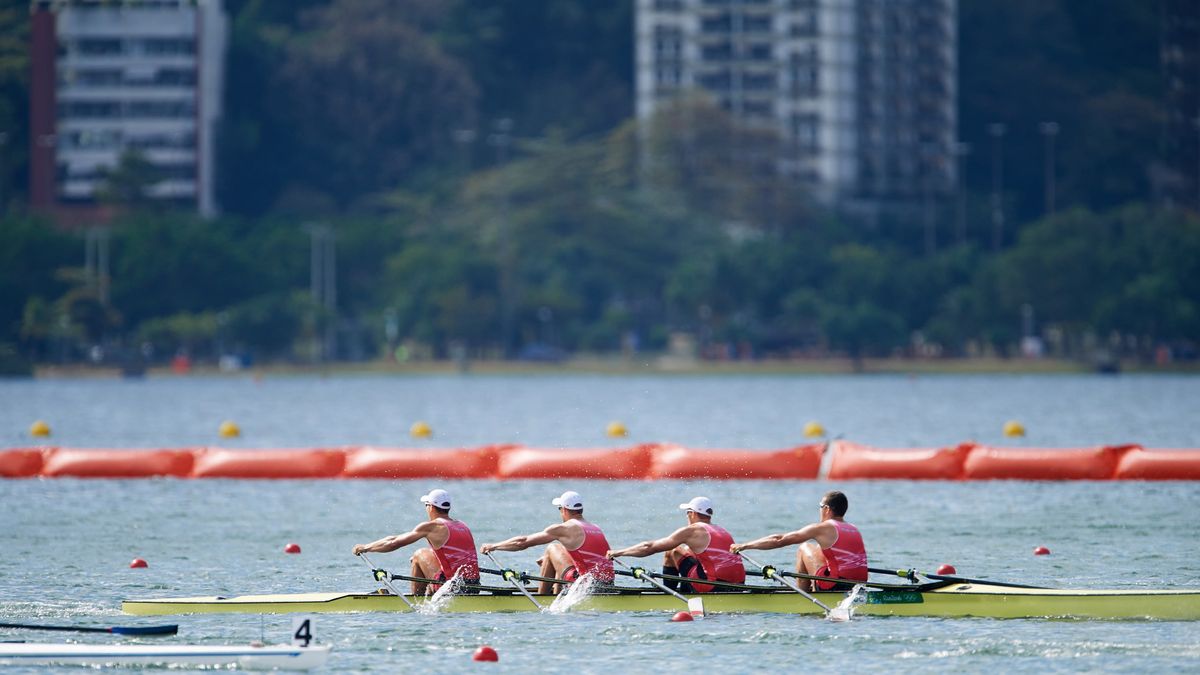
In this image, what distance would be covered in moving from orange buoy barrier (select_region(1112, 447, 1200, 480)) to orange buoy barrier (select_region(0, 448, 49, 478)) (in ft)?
74.4

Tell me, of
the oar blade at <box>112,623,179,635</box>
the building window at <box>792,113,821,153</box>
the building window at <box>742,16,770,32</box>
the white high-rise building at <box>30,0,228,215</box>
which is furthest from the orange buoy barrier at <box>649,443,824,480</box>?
the building window at <box>742,16,770,32</box>

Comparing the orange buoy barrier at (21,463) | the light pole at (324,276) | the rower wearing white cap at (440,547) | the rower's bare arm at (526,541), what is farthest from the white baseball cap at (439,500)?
the light pole at (324,276)

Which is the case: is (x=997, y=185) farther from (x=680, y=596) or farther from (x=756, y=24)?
(x=680, y=596)

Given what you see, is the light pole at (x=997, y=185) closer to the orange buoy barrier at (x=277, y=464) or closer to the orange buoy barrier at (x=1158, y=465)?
the orange buoy barrier at (x=1158, y=465)

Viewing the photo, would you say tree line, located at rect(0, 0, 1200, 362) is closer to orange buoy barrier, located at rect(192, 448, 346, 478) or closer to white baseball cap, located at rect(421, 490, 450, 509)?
orange buoy barrier, located at rect(192, 448, 346, 478)

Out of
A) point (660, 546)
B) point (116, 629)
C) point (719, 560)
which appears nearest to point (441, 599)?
point (660, 546)

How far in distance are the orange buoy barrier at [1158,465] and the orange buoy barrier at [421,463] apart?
12.9m

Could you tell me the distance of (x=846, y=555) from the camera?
28.1 m

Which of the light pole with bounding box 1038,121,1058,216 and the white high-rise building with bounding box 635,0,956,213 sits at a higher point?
the white high-rise building with bounding box 635,0,956,213

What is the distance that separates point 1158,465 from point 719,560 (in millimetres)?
18942

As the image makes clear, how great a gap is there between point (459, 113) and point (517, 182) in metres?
22.5

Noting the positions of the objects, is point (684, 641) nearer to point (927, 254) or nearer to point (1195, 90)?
point (927, 254)

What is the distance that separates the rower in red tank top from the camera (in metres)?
28.0

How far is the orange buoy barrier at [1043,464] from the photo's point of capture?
45125 millimetres
